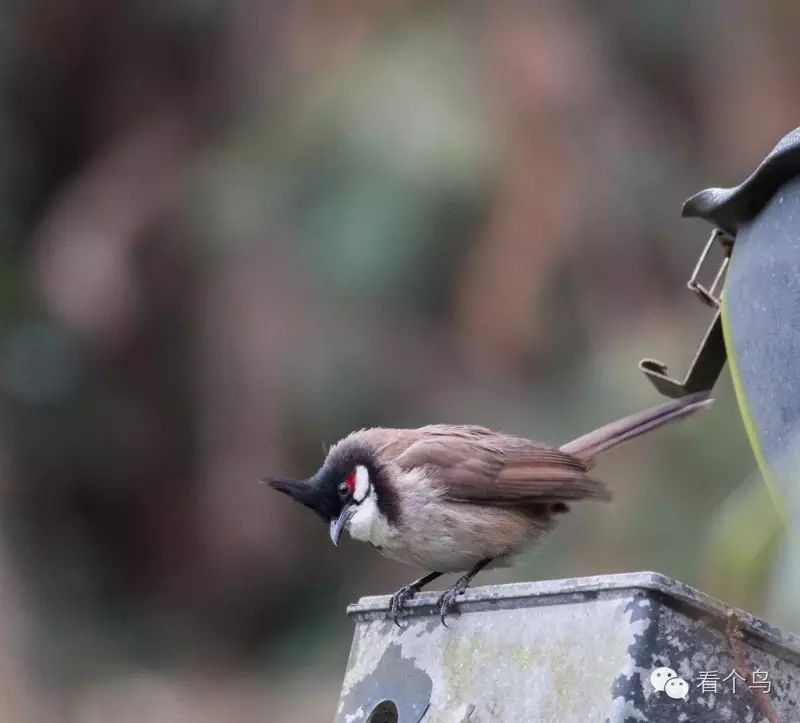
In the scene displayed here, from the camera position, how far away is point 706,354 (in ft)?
10.2

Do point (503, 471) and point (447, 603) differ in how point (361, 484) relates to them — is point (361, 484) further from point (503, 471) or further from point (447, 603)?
point (447, 603)

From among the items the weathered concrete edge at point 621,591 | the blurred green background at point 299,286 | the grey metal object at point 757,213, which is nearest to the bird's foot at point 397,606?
the weathered concrete edge at point 621,591

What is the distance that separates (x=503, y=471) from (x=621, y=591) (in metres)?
1.41

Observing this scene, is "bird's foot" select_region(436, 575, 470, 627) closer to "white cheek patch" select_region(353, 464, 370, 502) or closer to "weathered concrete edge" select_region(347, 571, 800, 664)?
"weathered concrete edge" select_region(347, 571, 800, 664)

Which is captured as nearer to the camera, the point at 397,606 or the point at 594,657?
the point at 594,657

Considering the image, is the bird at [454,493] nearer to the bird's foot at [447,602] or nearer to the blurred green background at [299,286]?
the bird's foot at [447,602]

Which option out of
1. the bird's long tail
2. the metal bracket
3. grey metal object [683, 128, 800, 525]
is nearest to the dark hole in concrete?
grey metal object [683, 128, 800, 525]

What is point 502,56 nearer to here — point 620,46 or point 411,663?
point 620,46

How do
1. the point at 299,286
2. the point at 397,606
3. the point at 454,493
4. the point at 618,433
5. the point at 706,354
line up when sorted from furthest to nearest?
the point at 299,286, the point at 618,433, the point at 454,493, the point at 706,354, the point at 397,606

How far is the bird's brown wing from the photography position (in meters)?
3.60

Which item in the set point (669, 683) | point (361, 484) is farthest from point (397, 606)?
point (361, 484)

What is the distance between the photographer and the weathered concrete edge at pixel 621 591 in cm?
223

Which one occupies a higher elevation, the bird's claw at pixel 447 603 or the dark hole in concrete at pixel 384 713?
the bird's claw at pixel 447 603

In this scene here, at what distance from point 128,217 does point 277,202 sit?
34.6 inches
